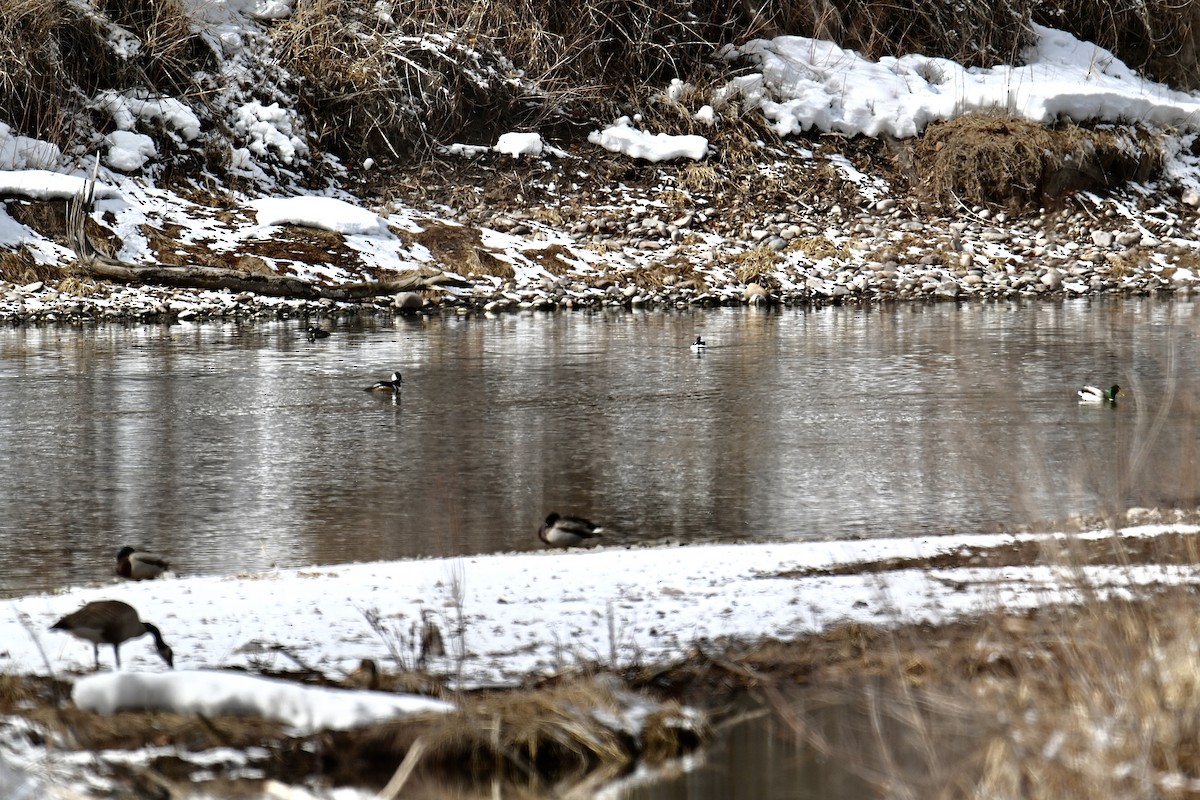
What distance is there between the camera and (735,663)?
5215 millimetres

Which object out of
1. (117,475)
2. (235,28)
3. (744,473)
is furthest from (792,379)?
(235,28)

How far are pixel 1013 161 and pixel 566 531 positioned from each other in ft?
66.8

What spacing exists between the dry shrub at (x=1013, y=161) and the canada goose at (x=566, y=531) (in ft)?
63.4

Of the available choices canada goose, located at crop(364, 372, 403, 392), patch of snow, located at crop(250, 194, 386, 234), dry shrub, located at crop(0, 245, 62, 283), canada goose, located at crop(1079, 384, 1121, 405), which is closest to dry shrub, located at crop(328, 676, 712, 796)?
canada goose, located at crop(1079, 384, 1121, 405)

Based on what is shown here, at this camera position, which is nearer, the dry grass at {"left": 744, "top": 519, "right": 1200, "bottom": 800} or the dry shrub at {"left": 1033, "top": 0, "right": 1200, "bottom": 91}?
the dry grass at {"left": 744, "top": 519, "right": 1200, "bottom": 800}

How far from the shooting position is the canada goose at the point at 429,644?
5.15 metres

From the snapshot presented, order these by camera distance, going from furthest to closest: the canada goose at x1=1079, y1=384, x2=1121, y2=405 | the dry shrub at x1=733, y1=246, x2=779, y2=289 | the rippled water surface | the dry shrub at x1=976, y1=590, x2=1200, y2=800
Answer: the dry shrub at x1=733, y1=246, x2=779, y2=289
the canada goose at x1=1079, y1=384, x2=1121, y2=405
the rippled water surface
the dry shrub at x1=976, y1=590, x2=1200, y2=800

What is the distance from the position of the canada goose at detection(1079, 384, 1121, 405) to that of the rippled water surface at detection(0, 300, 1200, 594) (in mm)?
117

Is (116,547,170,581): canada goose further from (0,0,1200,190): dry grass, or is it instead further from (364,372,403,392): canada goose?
(0,0,1200,190): dry grass

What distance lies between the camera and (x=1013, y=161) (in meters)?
25.6

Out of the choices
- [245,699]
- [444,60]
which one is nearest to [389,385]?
[245,699]

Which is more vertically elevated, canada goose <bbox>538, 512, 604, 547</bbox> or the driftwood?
the driftwood

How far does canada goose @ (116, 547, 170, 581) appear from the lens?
6617mm

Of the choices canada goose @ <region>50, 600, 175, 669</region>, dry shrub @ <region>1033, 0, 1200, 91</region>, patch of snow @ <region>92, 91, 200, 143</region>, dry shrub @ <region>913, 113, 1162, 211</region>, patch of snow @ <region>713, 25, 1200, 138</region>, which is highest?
dry shrub @ <region>1033, 0, 1200, 91</region>
